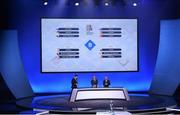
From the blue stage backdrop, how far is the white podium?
2.33m

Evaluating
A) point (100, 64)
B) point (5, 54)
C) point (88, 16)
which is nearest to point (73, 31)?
point (88, 16)

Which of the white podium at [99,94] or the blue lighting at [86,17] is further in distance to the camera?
the blue lighting at [86,17]

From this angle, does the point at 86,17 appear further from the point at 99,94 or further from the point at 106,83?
the point at 99,94

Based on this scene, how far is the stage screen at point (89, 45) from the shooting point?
9852 mm

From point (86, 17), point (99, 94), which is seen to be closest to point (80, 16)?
point (86, 17)

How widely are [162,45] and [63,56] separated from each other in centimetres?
289

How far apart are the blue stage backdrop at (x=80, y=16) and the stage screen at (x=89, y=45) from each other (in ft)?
0.53

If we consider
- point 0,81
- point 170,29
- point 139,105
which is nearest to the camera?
point 139,105

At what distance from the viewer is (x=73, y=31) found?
9.92 metres

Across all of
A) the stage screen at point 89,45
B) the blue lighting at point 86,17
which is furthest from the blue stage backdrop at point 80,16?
the stage screen at point 89,45

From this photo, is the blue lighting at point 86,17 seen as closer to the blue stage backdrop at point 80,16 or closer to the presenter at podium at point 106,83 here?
the blue stage backdrop at point 80,16

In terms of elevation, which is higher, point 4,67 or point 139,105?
point 4,67

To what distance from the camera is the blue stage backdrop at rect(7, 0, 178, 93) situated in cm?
979

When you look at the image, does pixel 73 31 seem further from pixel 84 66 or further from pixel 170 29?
pixel 170 29
